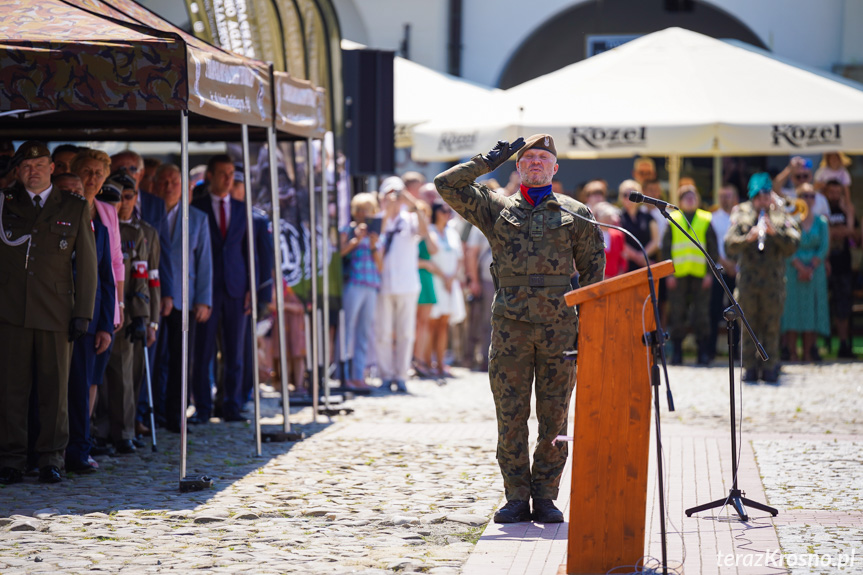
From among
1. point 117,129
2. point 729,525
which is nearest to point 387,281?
point 117,129

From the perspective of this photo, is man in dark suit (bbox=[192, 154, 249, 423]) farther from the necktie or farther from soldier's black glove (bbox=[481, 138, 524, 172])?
soldier's black glove (bbox=[481, 138, 524, 172])

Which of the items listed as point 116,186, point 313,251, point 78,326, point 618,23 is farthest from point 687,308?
point 78,326

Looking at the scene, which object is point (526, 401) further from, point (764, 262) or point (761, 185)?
point (761, 185)

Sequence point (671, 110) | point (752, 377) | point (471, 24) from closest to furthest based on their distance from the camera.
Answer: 1. point (752, 377)
2. point (671, 110)
3. point (471, 24)

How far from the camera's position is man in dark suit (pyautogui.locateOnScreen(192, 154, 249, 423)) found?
10625 millimetres

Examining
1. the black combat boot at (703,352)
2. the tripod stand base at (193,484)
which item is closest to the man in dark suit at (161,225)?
the tripod stand base at (193,484)

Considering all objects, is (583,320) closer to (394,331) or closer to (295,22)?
(295,22)

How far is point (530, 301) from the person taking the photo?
21.4 feet

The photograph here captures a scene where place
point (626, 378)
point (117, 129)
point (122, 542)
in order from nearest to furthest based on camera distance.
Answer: point (626, 378)
point (122, 542)
point (117, 129)

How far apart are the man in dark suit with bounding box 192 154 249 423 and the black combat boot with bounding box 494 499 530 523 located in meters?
4.65

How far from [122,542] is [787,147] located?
10.7 metres

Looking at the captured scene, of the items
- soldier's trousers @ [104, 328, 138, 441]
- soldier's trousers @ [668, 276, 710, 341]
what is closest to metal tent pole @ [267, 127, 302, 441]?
soldier's trousers @ [104, 328, 138, 441]

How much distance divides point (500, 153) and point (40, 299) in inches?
126

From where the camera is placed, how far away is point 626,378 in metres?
5.48
